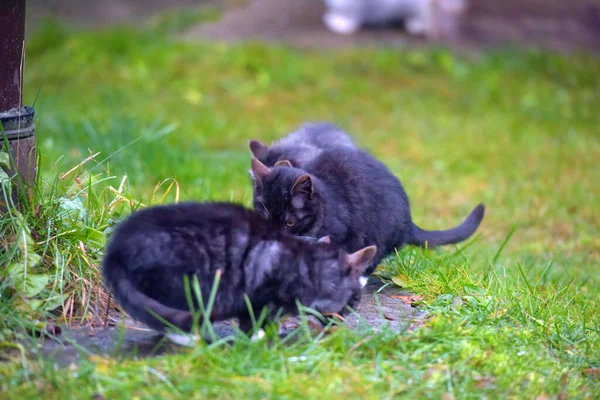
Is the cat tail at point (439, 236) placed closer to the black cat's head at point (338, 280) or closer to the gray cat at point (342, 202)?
the gray cat at point (342, 202)

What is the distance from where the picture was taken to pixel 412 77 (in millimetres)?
9812

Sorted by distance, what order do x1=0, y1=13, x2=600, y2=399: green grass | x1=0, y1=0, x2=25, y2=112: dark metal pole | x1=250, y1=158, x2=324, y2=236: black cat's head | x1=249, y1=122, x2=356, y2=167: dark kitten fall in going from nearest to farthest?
1. x1=0, y1=13, x2=600, y2=399: green grass
2. x1=0, y1=0, x2=25, y2=112: dark metal pole
3. x1=250, y1=158, x2=324, y2=236: black cat's head
4. x1=249, y1=122, x2=356, y2=167: dark kitten

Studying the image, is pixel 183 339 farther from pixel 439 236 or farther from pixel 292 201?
pixel 439 236

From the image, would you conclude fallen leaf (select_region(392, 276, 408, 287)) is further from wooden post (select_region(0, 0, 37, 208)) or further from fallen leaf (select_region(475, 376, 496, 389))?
wooden post (select_region(0, 0, 37, 208))

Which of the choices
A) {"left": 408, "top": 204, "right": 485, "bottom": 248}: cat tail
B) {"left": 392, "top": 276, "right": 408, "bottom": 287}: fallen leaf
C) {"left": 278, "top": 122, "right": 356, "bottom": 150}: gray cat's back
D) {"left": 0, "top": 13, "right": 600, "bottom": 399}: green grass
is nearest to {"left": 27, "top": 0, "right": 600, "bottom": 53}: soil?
{"left": 0, "top": 13, "right": 600, "bottom": 399}: green grass

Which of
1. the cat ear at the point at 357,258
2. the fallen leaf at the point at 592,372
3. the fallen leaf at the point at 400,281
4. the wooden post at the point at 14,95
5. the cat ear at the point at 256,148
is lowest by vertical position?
the fallen leaf at the point at 592,372

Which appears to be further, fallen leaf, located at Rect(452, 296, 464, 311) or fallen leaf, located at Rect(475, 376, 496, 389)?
fallen leaf, located at Rect(452, 296, 464, 311)

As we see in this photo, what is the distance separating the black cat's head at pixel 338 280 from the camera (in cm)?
329

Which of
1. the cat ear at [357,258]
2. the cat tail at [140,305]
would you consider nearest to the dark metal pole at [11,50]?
the cat tail at [140,305]

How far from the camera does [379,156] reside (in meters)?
7.89

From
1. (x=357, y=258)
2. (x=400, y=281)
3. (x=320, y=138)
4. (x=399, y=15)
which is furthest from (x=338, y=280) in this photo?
(x=399, y=15)

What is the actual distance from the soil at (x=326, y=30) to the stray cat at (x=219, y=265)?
23.7 feet

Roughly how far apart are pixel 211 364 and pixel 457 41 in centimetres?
877

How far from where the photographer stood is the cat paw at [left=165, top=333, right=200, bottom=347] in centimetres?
290
